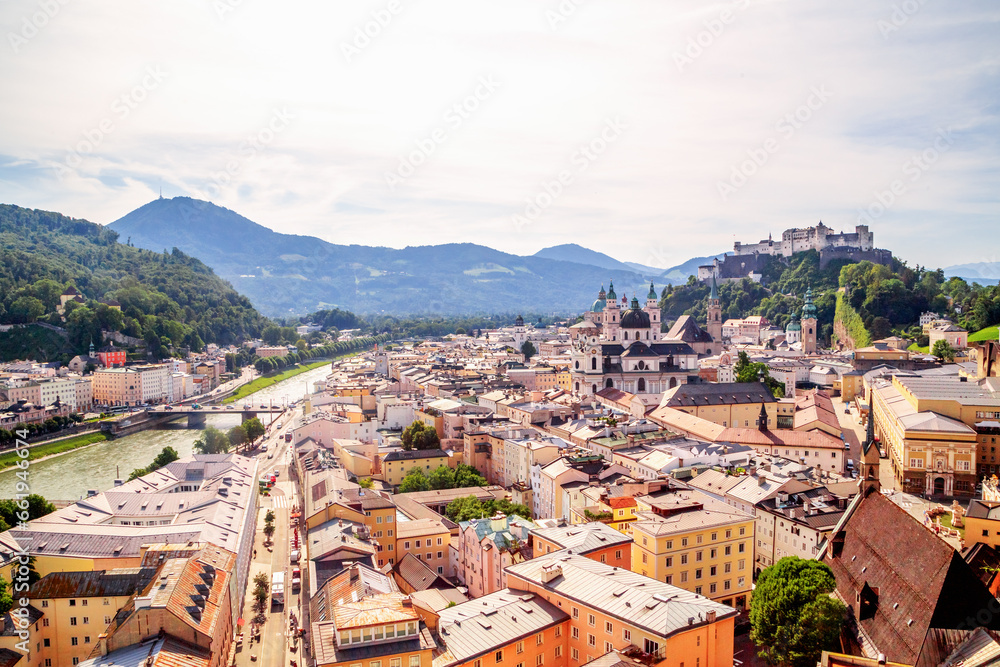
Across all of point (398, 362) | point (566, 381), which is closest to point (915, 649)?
point (566, 381)

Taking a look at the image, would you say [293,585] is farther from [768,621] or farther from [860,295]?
[860,295]

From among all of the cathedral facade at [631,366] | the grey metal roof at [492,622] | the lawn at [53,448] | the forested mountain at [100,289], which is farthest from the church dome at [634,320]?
the forested mountain at [100,289]

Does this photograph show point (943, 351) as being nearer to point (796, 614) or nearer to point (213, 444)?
point (796, 614)

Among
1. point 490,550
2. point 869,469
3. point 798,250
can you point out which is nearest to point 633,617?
point 490,550

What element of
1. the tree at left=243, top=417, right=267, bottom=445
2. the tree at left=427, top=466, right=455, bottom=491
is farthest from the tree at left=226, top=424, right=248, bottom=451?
the tree at left=427, top=466, right=455, bottom=491

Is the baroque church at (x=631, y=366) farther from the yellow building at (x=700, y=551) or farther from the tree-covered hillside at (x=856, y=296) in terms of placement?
the yellow building at (x=700, y=551)

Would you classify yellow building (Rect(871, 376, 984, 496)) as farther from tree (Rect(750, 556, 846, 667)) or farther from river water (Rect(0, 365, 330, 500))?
river water (Rect(0, 365, 330, 500))
